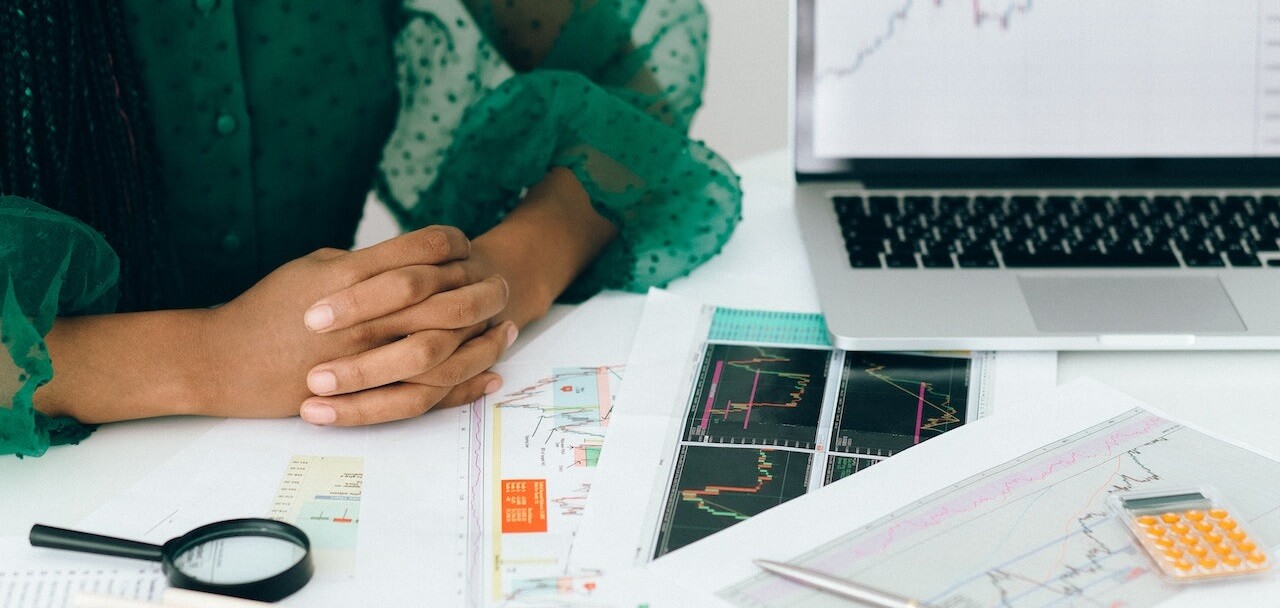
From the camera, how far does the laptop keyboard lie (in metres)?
0.85

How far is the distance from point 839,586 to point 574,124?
48cm

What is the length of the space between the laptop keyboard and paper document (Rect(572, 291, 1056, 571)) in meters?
0.11

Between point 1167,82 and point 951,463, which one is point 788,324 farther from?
point 1167,82

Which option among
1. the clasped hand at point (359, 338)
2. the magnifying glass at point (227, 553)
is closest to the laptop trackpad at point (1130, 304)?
the clasped hand at point (359, 338)

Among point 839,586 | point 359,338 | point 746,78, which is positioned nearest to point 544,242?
point 359,338

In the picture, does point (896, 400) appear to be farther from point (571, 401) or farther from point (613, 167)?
point (613, 167)

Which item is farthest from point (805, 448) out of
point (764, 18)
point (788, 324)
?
point (764, 18)

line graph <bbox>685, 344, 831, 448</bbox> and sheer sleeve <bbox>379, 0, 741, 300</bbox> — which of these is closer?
line graph <bbox>685, 344, 831, 448</bbox>

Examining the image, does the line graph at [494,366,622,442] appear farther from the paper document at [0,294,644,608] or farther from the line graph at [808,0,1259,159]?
the line graph at [808,0,1259,159]

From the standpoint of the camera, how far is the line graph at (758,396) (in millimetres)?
671

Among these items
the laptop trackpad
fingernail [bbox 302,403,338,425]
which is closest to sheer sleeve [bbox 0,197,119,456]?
fingernail [bbox 302,403,338,425]

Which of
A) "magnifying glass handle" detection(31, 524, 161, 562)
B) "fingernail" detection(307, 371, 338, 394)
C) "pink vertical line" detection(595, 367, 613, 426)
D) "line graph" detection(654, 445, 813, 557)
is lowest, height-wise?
"magnifying glass handle" detection(31, 524, 161, 562)

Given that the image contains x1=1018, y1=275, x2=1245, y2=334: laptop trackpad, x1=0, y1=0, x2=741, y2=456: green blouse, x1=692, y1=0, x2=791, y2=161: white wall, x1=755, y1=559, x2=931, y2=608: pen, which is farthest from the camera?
x1=692, y1=0, x2=791, y2=161: white wall

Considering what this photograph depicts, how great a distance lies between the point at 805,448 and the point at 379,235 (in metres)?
1.40
